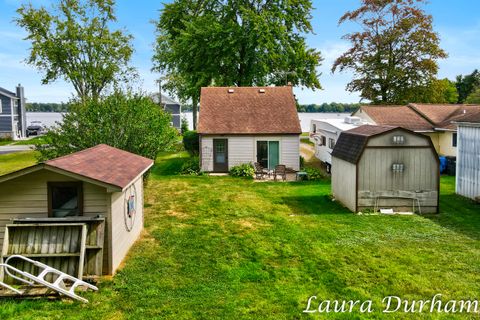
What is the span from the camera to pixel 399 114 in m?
31.1

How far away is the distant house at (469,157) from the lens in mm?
16961

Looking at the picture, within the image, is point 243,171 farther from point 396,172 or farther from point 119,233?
point 119,233

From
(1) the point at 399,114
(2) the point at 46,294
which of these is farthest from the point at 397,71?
(2) the point at 46,294

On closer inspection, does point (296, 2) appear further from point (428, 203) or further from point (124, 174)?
point (124, 174)

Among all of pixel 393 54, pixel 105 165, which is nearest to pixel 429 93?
pixel 393 54

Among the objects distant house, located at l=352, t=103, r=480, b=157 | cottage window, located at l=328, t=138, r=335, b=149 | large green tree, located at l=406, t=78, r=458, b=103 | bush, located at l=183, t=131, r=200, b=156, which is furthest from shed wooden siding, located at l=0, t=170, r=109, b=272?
large green tree, located at l=406, t=78, r=458, b=103

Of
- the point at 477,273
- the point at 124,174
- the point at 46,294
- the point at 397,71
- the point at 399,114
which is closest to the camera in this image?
the point at 46,294

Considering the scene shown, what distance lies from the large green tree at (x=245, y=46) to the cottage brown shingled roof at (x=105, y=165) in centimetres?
2255

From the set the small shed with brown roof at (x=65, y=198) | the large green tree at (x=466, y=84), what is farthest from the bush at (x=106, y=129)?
the large green tree at (x=466, y=84)

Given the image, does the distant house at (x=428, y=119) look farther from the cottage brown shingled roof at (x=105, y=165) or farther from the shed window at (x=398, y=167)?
the cottage brown shingled roof at (x=105, y=165)

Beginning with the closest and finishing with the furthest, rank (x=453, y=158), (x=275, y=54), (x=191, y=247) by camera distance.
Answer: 1. (x=191, y=247)
2. (x=453, y=158)
3. (x=275, y=54)

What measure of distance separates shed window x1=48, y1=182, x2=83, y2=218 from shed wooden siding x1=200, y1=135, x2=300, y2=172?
1638cm

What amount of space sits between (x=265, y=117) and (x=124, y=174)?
1701 centimetres

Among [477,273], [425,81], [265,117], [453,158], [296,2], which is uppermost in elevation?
[296,2]
